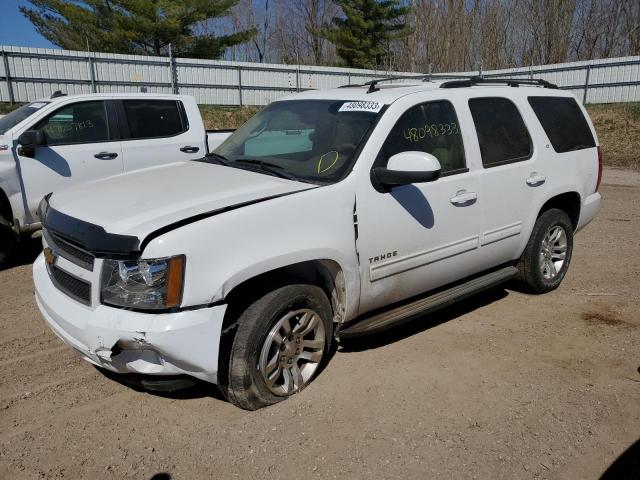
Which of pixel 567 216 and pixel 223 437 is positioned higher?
pixel 567 216

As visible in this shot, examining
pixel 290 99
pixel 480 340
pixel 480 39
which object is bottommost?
pixel 480 340

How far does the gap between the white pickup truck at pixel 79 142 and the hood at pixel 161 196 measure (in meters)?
2.30

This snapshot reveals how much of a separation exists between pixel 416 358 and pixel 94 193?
8.02ft

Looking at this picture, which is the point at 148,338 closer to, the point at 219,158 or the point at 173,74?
the point at 219,158

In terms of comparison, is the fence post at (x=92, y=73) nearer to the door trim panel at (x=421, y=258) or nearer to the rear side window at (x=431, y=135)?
the rear side window at (x=431, y=135)

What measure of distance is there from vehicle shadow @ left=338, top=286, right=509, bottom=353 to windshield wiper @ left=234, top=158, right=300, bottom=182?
1334 millimetres

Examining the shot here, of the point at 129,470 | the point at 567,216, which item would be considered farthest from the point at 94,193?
the point at 567,216

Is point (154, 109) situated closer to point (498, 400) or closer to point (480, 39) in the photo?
point (498, 400)

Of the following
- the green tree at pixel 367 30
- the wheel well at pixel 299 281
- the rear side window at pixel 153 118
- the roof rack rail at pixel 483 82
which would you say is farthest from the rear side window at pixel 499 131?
the green tree at pixel 367 30

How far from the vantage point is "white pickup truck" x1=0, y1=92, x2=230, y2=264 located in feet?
20.3

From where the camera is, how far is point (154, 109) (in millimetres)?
7375

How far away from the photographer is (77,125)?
22.2ft

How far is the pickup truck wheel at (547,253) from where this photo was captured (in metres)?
4.96

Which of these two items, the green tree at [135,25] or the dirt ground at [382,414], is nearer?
the dirt ground at [382,414]
